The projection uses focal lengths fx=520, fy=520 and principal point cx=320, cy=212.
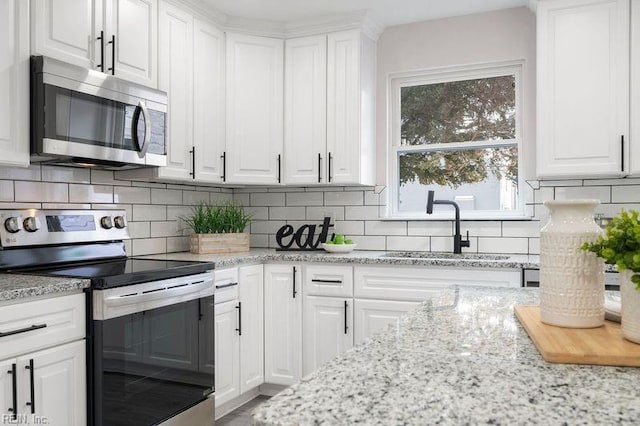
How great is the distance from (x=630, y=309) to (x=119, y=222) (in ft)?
8.53

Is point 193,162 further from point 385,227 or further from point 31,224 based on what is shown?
point 385,227

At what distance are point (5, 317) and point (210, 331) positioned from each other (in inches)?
45.4

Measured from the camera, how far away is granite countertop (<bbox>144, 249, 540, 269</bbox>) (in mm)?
2797

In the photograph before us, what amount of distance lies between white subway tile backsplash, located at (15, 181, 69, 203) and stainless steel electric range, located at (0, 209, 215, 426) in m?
0.08

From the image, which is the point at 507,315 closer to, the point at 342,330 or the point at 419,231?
the point at 342,330

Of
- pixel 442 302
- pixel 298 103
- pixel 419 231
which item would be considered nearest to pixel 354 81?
pixel 298 103

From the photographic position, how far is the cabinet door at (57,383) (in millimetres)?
1781

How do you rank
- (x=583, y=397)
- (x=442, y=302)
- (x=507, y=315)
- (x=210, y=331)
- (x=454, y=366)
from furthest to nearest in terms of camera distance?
(x=210, y=331) < (x=442, y=302) < (x=507, y=315) < (x=454, y=366) < (x=583, y=397)

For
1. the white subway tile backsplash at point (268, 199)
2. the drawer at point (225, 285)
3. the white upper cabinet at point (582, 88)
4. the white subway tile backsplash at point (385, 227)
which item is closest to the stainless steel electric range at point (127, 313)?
the drawer at point (225, 285)

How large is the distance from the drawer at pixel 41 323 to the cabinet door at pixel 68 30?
1085mm

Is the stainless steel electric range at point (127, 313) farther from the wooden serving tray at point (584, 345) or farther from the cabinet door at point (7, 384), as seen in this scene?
the wooden serving tray at point (584, 345)

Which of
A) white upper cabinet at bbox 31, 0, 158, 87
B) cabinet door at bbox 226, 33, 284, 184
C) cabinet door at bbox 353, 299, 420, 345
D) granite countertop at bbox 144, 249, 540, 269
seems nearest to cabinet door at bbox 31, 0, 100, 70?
white upper cabinet at bbox 31, 0, 158, 87

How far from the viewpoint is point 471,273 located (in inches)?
112

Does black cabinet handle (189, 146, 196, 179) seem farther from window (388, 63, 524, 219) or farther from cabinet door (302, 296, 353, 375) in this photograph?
window (388, 63, 524, 219)
